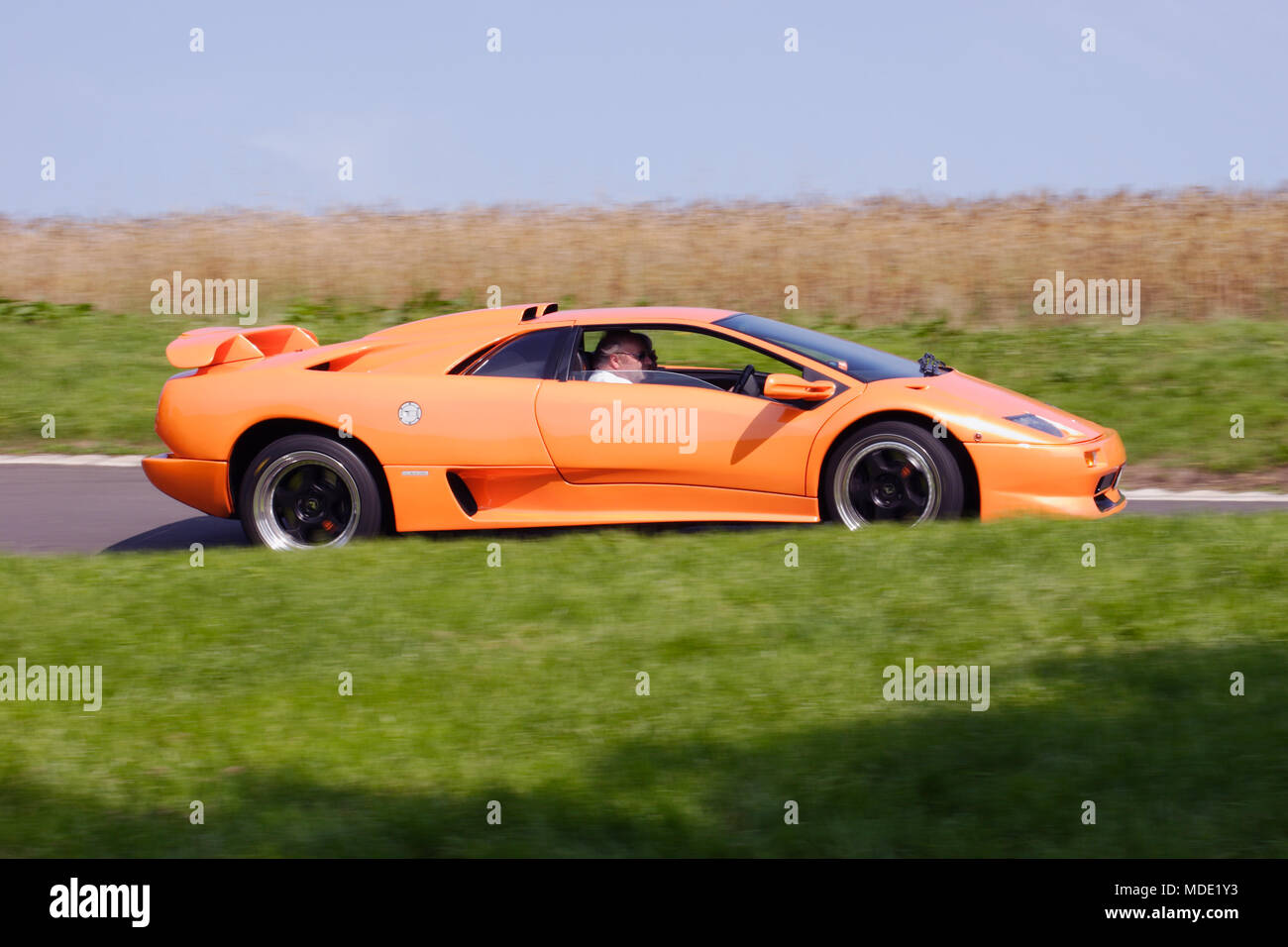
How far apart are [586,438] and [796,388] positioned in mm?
1097

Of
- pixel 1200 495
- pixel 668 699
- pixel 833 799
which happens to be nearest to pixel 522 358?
pixel 668 699

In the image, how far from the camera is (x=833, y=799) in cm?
410

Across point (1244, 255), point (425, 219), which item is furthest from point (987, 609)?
point (425, 219)

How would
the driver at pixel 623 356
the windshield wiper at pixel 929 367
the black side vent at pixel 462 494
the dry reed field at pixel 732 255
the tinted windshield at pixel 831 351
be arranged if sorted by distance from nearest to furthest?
1. the black side vent at pixel 462 494
2. the tinted windshield at pixel 831 351
3. the driver at pixel 623 356
4. the windshield wiper at pixel 929 367
5. the dry reed field at pixel 732 255

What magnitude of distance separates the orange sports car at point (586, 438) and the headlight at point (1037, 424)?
0.01m

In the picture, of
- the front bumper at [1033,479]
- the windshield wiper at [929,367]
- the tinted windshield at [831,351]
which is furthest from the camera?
the windshield wiper at [929,367]

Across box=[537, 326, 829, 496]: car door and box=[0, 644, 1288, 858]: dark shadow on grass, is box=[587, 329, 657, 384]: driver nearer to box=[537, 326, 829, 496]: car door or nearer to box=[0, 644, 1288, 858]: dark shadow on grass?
box=[537, 326, 829, 496]: car door

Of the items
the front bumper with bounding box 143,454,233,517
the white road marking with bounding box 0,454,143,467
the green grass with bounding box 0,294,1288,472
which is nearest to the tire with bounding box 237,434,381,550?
the front bumper with bounding box 143,454,233,517

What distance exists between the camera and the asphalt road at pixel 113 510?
27.5 feet

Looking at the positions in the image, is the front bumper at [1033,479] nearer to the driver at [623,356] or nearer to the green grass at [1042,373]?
the driver at [623,356]

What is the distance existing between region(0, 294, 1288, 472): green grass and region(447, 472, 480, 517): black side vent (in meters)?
5.80

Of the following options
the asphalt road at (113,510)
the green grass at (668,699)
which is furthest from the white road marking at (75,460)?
the green grass at (668,699)

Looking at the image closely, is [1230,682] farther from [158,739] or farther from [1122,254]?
[1122,254]

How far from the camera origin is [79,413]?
43.6 feet
